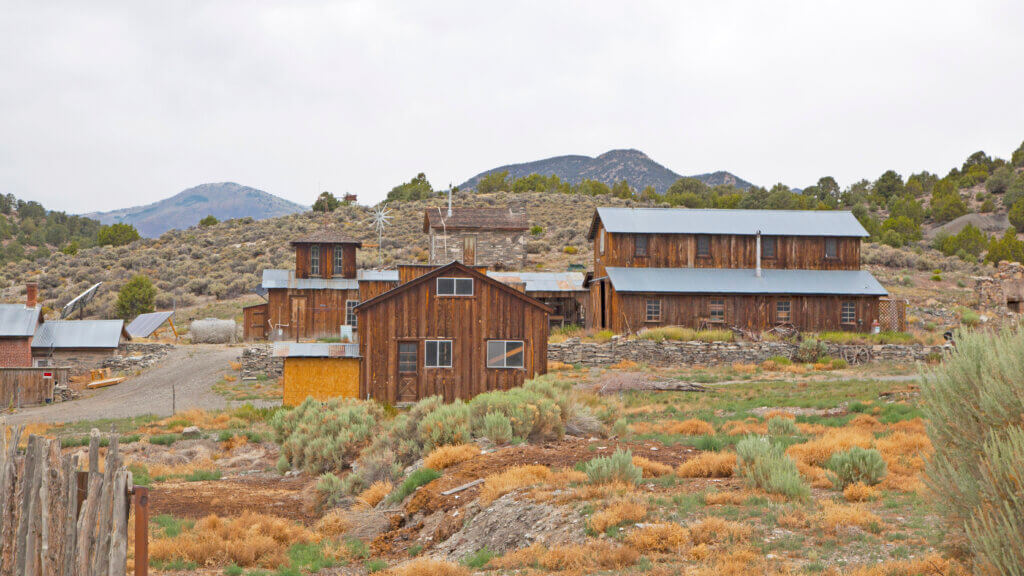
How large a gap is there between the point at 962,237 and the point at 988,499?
71.5 m

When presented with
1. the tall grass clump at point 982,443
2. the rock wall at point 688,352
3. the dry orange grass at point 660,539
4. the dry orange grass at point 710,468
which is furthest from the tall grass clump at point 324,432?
the rock wall at point 688,352

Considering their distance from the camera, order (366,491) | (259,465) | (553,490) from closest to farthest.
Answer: (553,490) → (366,491) → (259,465)

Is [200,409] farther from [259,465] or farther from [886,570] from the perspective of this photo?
Answer: [886,570]

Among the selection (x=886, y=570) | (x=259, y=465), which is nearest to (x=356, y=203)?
(x=259, y=465)

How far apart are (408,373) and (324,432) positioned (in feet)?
22.1

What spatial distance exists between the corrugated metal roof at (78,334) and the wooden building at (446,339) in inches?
747

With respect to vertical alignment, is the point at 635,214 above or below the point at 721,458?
above

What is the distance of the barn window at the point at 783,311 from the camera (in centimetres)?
3891

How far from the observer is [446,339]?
2591 cm

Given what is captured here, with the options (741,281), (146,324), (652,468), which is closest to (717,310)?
(741,281)

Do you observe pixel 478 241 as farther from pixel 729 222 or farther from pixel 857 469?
pixel 857 469

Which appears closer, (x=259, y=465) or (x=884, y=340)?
(x=259, y=465)

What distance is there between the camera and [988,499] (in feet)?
20.1

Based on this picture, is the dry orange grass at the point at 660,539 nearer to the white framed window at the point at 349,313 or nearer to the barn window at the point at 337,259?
the white framed window at the point at 349,313
